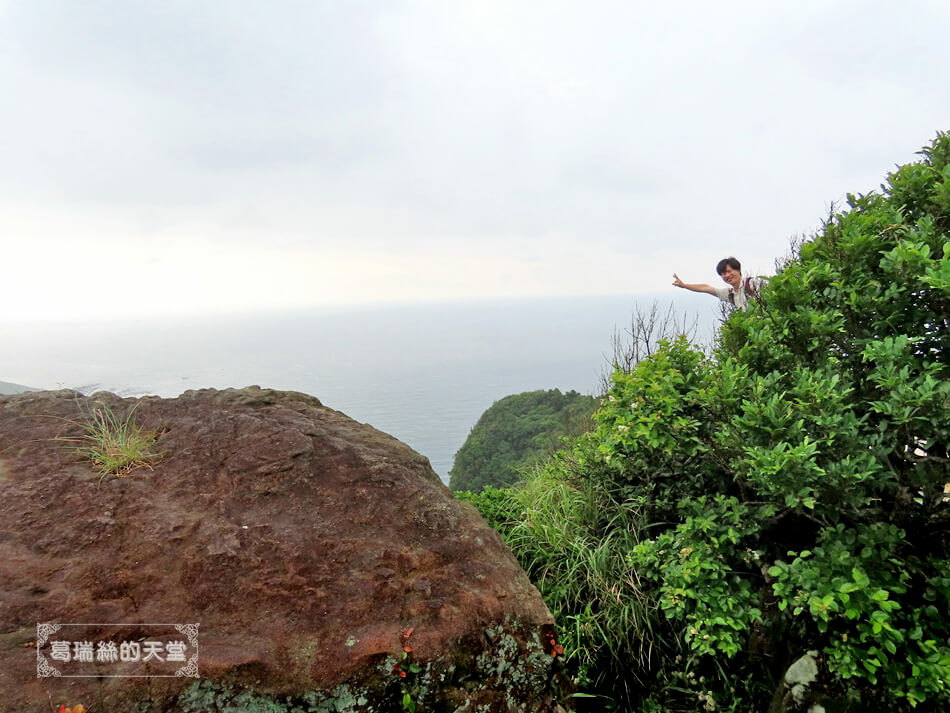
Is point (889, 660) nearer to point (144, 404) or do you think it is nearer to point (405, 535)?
point (405, 535)

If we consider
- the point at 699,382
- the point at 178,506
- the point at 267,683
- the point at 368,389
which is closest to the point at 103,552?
the point at 178,506

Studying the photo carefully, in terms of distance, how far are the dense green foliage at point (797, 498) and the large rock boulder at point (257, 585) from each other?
871 mm

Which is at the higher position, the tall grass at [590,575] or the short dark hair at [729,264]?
the short dark hair at [729,264]

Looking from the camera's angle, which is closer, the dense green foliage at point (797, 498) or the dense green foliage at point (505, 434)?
the dense green foliage at point (797, 498)

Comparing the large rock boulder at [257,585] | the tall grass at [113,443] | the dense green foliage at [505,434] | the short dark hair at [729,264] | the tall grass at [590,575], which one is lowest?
the dense green foliage at [505,434]

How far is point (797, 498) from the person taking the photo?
2.21 m

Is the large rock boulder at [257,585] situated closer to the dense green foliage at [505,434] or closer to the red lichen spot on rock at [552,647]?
the red lichen spot on rock at [552,647]

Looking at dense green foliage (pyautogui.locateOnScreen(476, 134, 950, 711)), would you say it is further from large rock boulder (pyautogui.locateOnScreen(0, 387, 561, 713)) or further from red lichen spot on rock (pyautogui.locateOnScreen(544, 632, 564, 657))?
large rock boulder (pyautogui.locateOnScreen(0, 387, 561, 713))

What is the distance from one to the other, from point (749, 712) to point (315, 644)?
236cm

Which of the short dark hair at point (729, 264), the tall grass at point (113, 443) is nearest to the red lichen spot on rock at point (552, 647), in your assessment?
the tall grass at point (113, 443)

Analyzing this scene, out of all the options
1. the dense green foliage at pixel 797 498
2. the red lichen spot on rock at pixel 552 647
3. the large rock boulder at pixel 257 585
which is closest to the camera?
the large rock boulder at pixel 257 585

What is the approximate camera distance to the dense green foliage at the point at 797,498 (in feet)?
7.26

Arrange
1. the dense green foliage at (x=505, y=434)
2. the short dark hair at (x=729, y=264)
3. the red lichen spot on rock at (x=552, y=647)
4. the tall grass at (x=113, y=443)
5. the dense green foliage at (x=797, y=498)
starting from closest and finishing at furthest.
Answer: the dense green foliage at (x=797, y=498)
the red lichen spot on rock at (x=552, y=647)
the tall grass at (x=113, y=443)
the short dark hair at (x=729, y=264)
the dense green foliage at (x=505, y=434)

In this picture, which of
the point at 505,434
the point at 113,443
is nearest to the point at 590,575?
the point at 113,443
